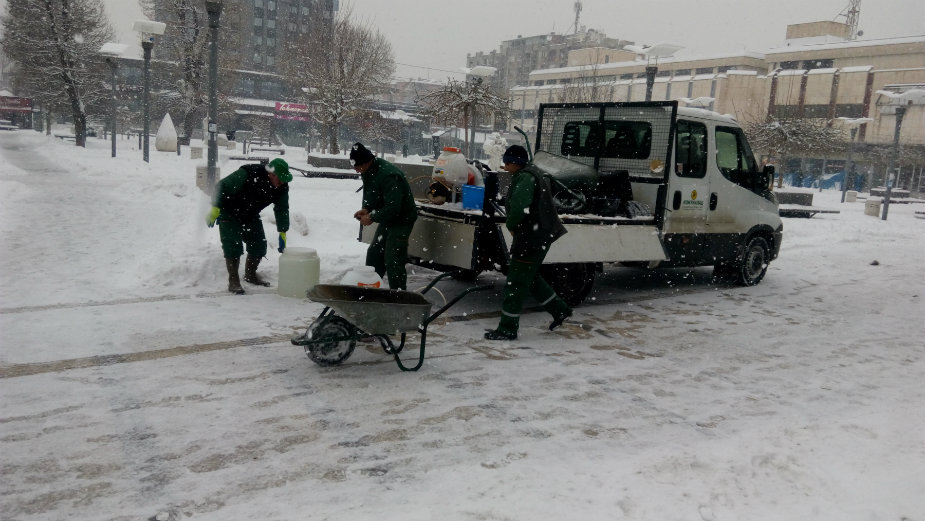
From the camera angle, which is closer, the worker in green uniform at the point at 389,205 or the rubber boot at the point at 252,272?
the worker in green uniform at the point at 389,205

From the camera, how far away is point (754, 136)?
1266 inches

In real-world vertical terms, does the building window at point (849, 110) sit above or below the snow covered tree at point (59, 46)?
above

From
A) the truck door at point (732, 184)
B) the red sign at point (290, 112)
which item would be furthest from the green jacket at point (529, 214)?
the red sign at point (290, 112)

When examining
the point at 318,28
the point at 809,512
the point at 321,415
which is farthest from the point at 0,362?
the point at 318,28

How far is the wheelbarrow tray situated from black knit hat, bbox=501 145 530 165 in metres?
1.81

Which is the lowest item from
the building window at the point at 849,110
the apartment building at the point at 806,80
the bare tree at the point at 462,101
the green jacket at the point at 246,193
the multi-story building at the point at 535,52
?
the green jacket at the point at 246,193

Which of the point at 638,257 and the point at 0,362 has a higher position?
the point at 638,257

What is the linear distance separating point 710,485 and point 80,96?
36666mm

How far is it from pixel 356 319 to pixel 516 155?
2.44 m

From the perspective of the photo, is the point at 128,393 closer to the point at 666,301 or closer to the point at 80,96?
the point at 666,301

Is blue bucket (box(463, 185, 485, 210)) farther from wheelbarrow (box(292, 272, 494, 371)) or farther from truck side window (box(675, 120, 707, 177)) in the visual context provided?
truck side window (box(675, 120, 707, 177))

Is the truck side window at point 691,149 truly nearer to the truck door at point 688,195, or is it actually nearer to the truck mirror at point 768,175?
the truck door at point 688,195

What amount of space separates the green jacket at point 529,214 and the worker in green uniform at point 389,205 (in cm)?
102

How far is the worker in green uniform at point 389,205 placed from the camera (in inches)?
241
